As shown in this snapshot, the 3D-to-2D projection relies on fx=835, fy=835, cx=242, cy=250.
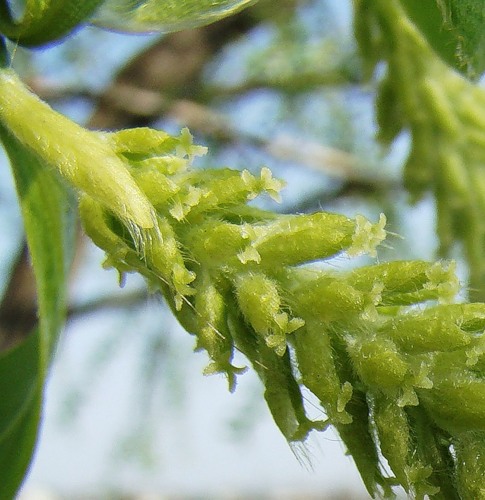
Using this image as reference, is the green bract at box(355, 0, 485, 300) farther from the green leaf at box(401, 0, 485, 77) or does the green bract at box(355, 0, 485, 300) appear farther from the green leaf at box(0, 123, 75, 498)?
the green leaf at box(0, 123, 75, 498)

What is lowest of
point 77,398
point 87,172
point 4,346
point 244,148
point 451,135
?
point 77,398

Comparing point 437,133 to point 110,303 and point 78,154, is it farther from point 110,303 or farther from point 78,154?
point 110,303

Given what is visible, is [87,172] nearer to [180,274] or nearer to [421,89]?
[180,274]

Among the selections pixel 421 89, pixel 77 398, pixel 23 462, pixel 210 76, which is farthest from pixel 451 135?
pixel 77 398

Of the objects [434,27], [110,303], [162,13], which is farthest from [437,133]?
[110,303]

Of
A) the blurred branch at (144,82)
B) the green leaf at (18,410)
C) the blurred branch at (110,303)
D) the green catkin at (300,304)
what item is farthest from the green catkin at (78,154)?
the blurred branch at (110,303)
